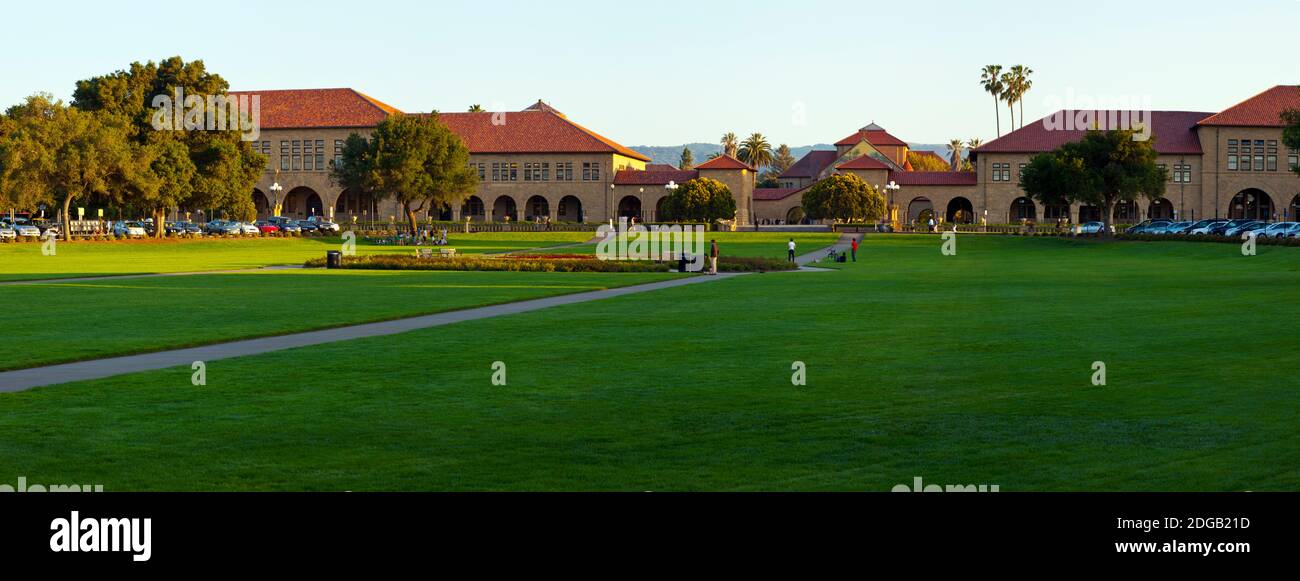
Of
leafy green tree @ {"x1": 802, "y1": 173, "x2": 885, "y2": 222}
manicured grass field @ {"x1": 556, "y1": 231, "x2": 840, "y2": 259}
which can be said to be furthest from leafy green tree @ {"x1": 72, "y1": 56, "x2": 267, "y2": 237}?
leafy green tree @ {"x1": 802, "y1": 173, "x2": 885, "y2": 222}

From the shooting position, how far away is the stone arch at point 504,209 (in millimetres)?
132788

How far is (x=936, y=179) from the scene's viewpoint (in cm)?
12556

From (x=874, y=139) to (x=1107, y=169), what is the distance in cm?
7442

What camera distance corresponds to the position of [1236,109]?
11906 centimetres

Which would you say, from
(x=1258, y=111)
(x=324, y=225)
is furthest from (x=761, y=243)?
(x=1258, y=111)

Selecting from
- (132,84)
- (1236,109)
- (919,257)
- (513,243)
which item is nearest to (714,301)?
(919,257)

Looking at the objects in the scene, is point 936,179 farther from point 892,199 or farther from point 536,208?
point 536,208

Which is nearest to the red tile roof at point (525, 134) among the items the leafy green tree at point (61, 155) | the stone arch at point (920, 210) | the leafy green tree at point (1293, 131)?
the stone arch at point (920, 210)

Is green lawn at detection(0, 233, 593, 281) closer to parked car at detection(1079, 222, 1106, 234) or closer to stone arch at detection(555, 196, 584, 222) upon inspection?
stone arch at detection(555, 196, 584, 222)

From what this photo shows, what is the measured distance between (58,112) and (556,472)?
7816 centimetres

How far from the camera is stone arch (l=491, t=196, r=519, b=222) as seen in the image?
436 feet

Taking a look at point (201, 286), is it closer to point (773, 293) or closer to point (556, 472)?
point (773, 293)
